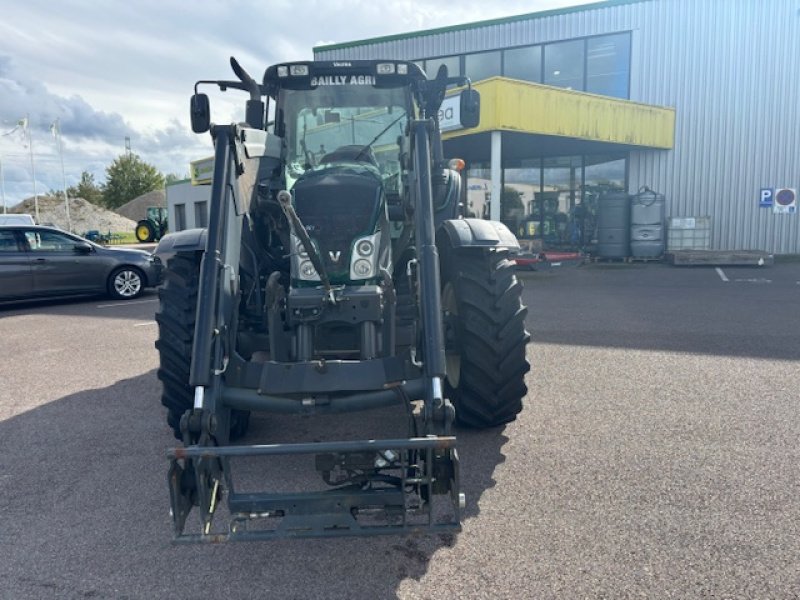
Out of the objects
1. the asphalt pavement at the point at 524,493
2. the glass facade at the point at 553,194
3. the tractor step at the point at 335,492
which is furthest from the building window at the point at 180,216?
the tractor step at the point at 335,492

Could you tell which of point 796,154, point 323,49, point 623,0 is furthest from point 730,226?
point 323,49

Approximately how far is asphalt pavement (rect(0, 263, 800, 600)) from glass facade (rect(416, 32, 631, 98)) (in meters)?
14.3

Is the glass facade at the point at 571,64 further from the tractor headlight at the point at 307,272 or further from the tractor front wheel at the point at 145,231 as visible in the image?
the tractor front wheel at the point at 145,231

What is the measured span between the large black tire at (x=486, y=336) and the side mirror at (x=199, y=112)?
1.82 m

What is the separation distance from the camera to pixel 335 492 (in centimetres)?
274

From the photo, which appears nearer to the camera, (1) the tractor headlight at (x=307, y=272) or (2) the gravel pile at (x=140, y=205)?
(1) the tractor headlight at (x=307, y=272)

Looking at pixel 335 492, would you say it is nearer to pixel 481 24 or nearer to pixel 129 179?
pixel 481 24

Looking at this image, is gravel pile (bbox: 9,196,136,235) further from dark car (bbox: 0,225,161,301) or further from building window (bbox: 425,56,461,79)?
dark car (bbox: 0,225,161,301)

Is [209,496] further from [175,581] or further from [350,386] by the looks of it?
[350,386]

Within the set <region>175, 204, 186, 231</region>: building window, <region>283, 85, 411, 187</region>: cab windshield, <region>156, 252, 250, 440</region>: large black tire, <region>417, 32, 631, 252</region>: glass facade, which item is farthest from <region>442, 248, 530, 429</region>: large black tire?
<region>175, 204, 186, 231</region>: building window

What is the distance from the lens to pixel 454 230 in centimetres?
411

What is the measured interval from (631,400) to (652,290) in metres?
7.52

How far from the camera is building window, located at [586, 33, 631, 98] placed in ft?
61.0

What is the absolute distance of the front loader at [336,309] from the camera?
2732 millimetres
